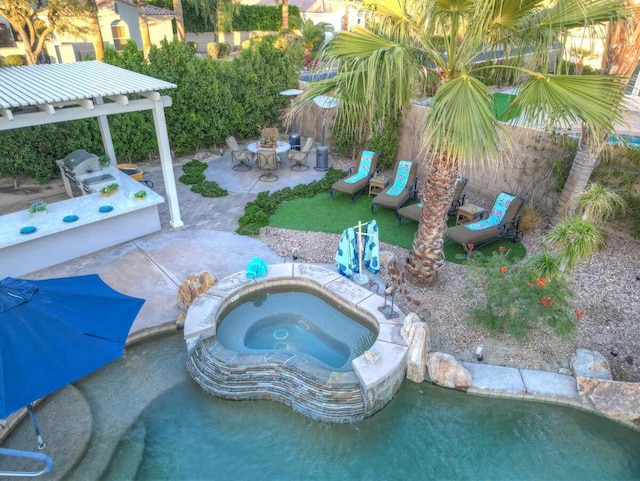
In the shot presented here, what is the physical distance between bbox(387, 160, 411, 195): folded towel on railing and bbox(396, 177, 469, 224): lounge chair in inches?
33.1

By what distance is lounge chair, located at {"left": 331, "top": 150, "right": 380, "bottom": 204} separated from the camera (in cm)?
1215

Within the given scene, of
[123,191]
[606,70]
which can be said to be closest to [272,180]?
[123,191]

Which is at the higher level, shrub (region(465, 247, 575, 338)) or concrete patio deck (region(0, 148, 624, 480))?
shrub (region(465, 247, 575, 338))

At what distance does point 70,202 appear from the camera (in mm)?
10078

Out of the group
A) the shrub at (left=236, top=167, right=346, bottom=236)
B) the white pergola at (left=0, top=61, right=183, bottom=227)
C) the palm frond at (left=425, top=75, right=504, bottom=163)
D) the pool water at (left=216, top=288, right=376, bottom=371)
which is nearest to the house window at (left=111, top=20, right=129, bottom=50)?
the white pergola at (left=0, top=61, right=183, bottom=227)

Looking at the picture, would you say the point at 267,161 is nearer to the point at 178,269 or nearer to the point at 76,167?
the point at 76,167

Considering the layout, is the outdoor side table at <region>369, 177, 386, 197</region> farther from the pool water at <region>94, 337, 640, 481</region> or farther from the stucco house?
the stucco house

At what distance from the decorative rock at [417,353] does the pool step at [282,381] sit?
100cm

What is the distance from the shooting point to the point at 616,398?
6.06 m

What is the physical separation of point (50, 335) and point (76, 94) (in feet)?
17.7

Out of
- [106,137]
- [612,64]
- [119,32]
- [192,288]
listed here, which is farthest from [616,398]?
[119,32]

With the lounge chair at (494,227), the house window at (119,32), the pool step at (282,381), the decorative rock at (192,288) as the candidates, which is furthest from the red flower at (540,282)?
the house window at (119,32)

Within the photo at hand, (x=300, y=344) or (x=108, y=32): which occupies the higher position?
(x=108, y=32)

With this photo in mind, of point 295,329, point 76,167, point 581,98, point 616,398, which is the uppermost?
point 581,98
